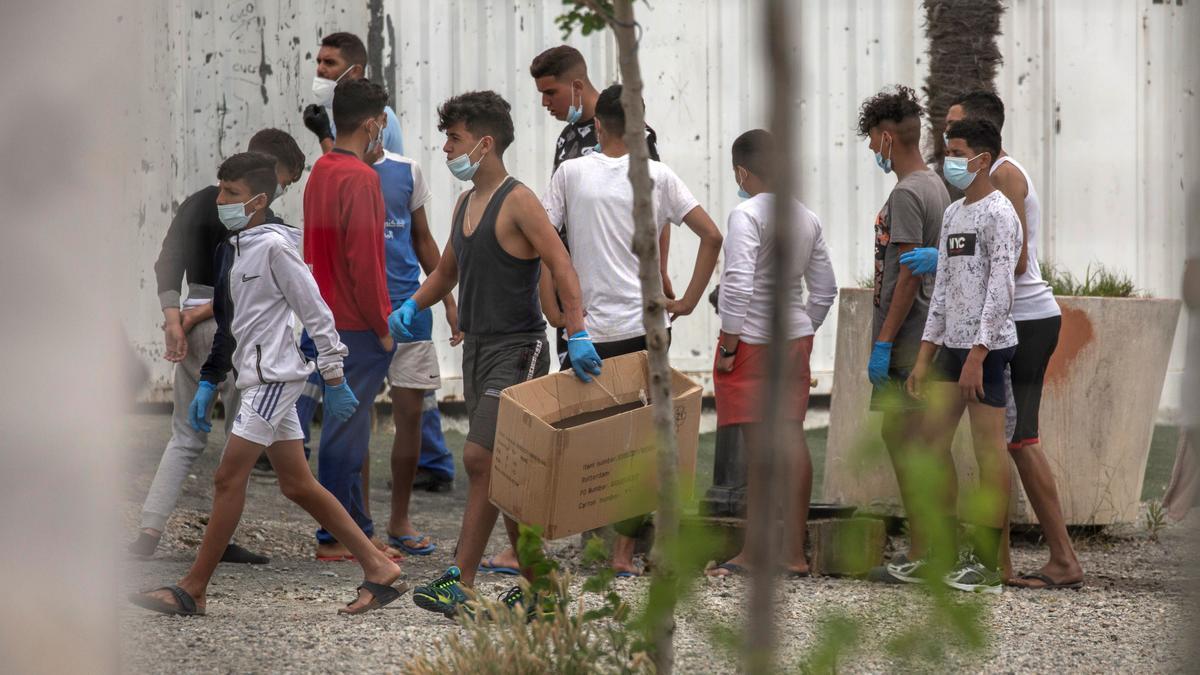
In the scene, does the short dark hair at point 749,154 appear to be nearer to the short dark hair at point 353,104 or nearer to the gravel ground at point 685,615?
the short dark hair at point 353,104

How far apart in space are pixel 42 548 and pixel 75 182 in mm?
650

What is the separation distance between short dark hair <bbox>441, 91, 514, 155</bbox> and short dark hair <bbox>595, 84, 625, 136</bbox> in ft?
1.35

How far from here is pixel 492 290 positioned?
4871 mm

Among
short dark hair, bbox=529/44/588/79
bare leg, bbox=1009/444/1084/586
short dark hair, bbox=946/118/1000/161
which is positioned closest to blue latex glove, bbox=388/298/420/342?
short dark hair, bbox=529/44/588/79

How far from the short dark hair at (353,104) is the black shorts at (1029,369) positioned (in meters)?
2.61

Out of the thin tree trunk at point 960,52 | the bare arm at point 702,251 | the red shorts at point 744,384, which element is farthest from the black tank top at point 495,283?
the thin tree trunk at point 960,52

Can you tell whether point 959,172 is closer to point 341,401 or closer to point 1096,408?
point 1096,408

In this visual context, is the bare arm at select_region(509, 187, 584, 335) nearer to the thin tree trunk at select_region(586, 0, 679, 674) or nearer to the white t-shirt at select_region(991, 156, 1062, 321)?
the white t-shirt at select_region(991, 156, 1062, 321)

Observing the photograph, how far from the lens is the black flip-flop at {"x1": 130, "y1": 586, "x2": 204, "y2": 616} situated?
453 centimetres

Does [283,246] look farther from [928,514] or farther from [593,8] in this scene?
[928,514]

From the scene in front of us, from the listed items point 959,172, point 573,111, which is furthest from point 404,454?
point 959,172

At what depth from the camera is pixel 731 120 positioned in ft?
32.5

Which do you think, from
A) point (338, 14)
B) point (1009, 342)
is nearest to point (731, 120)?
point (338, 14)

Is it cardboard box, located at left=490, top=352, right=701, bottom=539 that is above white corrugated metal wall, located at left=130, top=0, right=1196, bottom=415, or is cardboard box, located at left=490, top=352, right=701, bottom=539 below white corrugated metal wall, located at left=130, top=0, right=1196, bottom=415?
below
